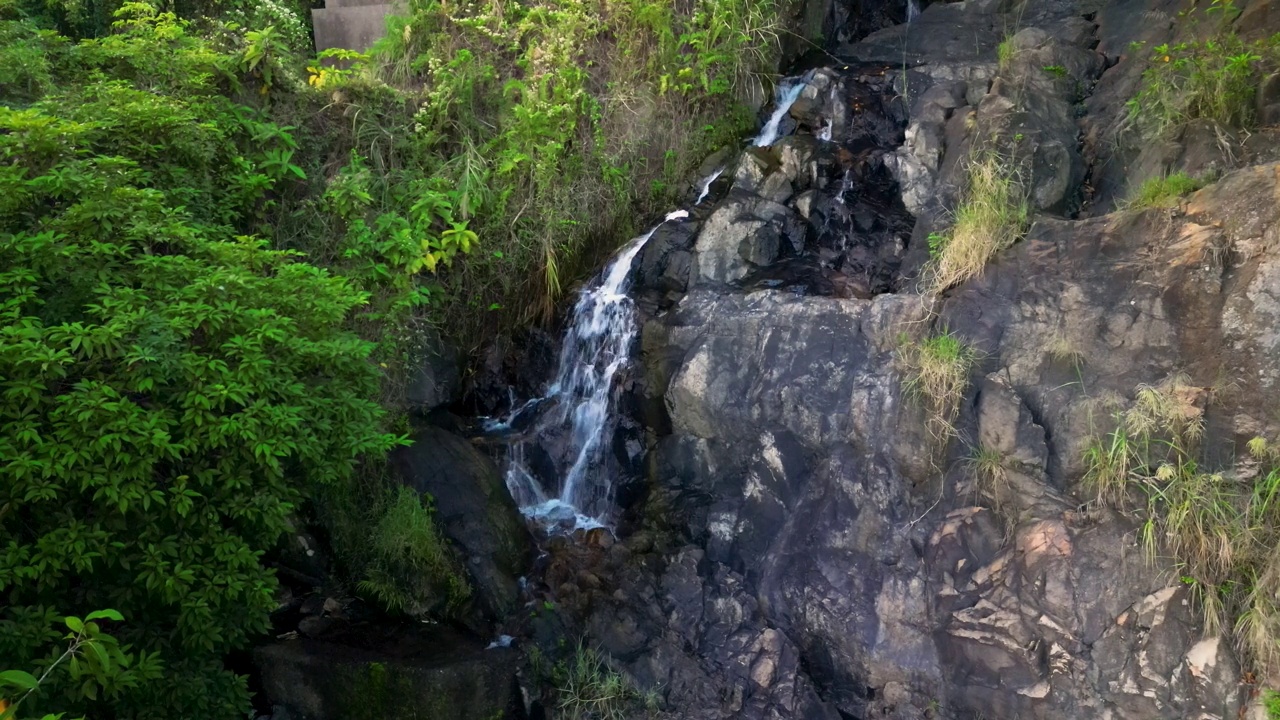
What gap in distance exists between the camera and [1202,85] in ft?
22.3

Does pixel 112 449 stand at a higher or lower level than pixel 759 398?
higher

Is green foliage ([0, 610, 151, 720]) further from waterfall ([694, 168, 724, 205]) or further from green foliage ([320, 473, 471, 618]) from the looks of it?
waterfall ([694, 168, 724, 205])

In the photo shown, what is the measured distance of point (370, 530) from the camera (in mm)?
6641

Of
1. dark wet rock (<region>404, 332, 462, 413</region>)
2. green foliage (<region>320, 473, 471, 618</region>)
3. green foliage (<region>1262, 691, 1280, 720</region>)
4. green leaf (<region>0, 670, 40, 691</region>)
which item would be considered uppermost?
green leaf (<region>0, 670, 40, 691</region>)

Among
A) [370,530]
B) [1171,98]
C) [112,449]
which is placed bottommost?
[370,530]

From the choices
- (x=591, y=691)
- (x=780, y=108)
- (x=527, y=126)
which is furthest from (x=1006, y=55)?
(x=591, y=691)

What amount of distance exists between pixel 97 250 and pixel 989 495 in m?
5.54

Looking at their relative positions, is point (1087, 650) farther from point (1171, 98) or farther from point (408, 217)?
point (408, 217)

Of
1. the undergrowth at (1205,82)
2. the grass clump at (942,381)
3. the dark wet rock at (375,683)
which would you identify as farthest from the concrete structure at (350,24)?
the undergrowth at (1205,82)

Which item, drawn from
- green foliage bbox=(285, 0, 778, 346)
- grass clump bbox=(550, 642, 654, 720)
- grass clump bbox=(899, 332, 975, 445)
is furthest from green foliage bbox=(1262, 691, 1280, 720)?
green foliage bbox=(285, 0, 778, 346)

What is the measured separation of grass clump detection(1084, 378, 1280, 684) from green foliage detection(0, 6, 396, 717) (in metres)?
4.61

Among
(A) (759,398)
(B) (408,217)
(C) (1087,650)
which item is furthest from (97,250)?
(C) (1087,650)

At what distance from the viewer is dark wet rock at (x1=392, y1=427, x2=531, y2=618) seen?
22.1 ft

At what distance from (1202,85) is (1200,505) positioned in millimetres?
3570
